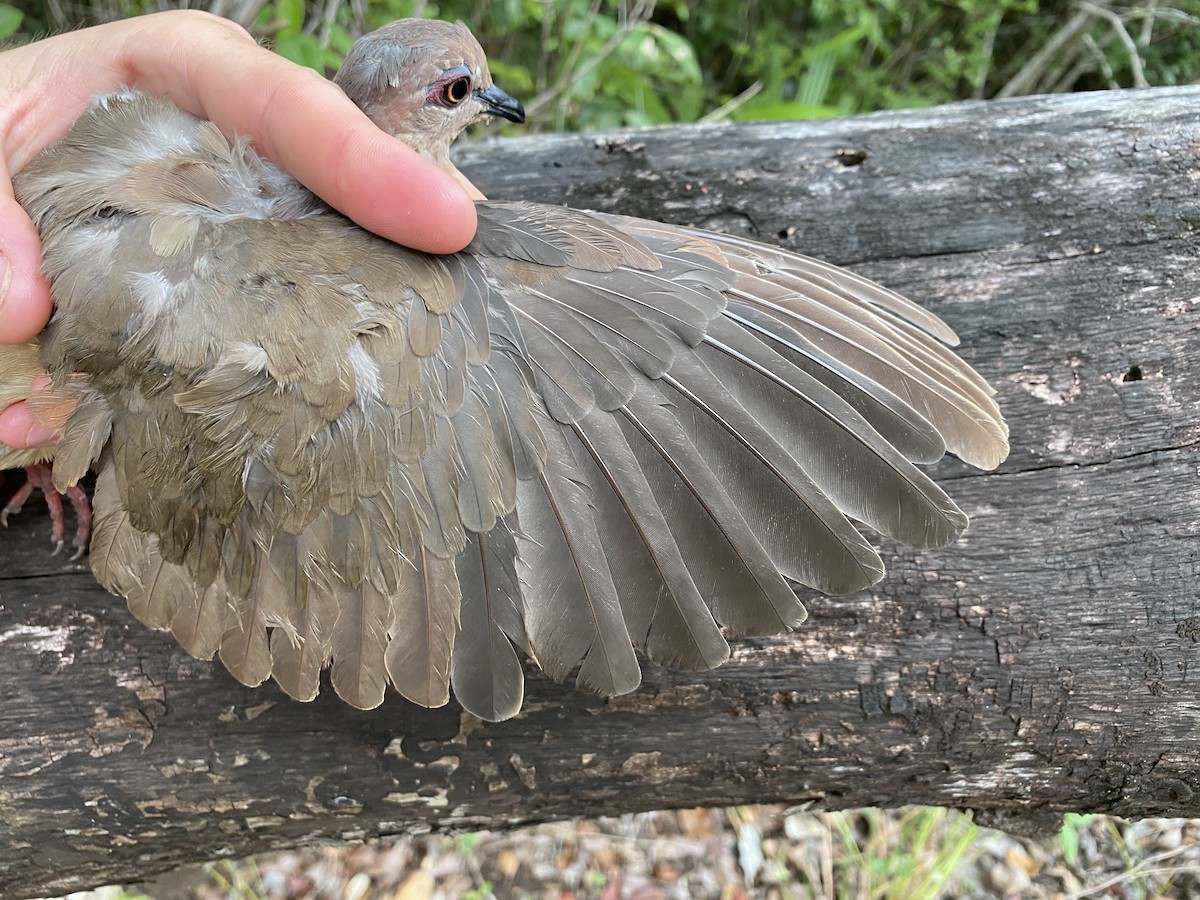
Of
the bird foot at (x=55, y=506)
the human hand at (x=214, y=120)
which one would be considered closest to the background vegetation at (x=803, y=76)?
the human hand at (x=214, y=120)

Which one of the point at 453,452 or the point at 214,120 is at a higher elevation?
the point at 214,120

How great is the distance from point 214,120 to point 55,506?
39.7 inches

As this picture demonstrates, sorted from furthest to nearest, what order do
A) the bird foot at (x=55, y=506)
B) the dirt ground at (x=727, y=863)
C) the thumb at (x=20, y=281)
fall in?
the dirt ground at (x=727, y=863)
the bird foot at (x=55, y=506)
the thumb at (x=20, y=281)

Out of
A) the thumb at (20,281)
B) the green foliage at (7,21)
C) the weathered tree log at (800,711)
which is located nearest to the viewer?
the thumb at (20,281)

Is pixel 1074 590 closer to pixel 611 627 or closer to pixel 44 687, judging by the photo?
pixel 611 627

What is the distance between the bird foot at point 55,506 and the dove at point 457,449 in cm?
38

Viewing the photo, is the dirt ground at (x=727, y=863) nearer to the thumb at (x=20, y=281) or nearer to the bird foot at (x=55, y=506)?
the bird foot at (x=55, y=506)

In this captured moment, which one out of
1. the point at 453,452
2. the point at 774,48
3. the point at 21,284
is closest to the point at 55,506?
the point at 21,284

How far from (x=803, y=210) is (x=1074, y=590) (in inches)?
47.1

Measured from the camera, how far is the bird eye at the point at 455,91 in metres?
2.17

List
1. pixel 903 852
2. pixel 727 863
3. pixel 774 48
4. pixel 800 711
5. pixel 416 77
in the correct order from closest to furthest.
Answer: pixel 800 711
pixel 416 77
pixel 903 852
pixel 727 863
pixel 774 48

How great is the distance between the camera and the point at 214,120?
82.4 inches

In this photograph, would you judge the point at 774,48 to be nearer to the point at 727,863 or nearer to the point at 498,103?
the point at 498,103

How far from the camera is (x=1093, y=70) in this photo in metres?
5.41
